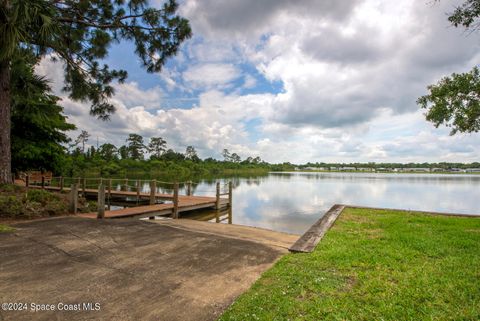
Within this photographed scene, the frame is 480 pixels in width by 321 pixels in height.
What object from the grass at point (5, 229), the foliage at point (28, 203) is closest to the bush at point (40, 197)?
the foliage at point (28, 203)

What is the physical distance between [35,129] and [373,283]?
17.5m

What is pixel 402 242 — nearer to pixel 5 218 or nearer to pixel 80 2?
pixel 5 218

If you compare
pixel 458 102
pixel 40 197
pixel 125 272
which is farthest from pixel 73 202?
pixel 458 102

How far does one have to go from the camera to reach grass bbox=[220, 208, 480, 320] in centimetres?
260

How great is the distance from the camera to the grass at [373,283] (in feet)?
8.52

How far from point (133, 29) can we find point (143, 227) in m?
7.33

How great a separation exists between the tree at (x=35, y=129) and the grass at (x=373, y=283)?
38.2 ft

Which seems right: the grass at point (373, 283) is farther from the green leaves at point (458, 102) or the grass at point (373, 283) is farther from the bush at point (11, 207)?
the bush at point (11, 207)

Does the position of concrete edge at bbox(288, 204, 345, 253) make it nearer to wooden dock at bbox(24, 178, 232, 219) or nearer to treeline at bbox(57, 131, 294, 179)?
wooden dock at bbox(24, 178, 232, 219)

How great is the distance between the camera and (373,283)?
3.24 m

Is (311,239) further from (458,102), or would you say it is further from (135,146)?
(135,146)

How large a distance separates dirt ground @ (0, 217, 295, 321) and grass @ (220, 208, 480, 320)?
0.45 metres

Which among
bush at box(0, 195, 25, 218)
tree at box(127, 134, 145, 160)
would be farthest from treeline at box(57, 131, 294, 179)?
bush at box(0, 195, 25, 218)

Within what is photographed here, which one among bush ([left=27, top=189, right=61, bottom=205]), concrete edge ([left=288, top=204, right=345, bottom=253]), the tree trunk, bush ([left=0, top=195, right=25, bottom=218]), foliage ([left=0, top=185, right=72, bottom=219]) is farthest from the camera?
the tree trunk
